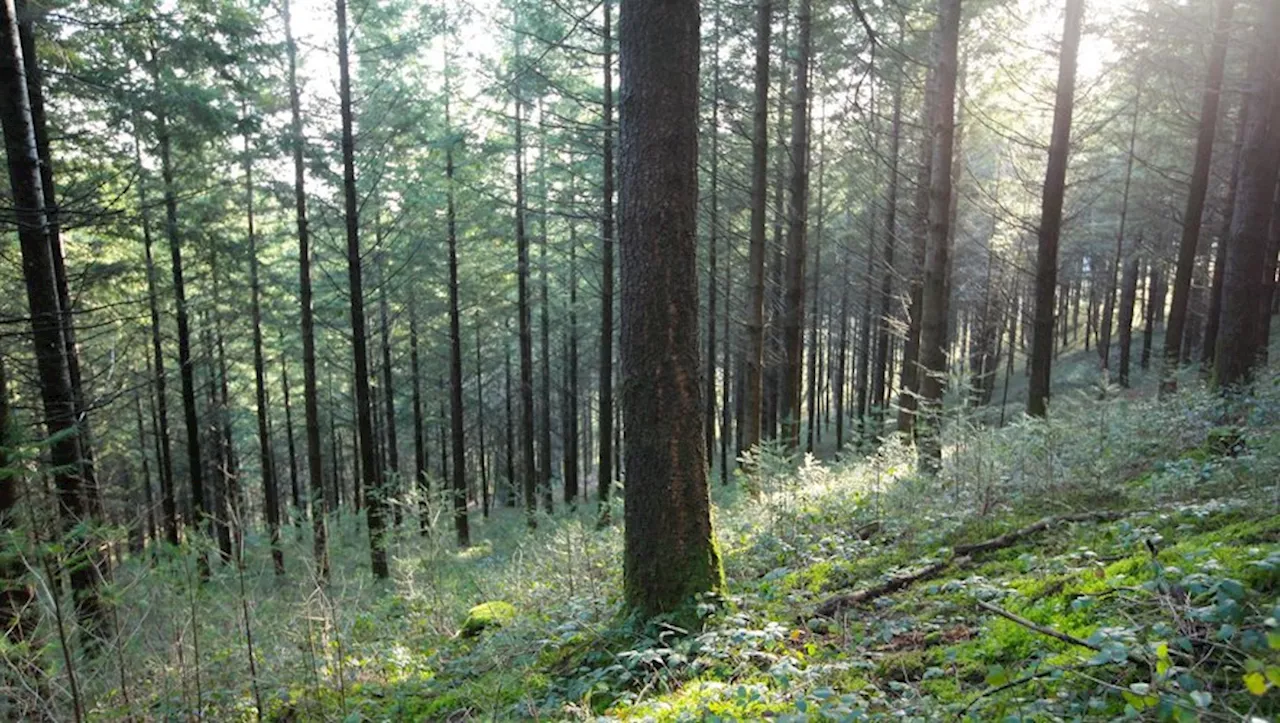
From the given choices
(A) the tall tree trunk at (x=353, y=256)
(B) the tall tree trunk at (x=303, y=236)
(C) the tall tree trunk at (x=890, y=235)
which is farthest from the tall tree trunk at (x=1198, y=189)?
(B) the tall tree trunk at (x=303, y=236)

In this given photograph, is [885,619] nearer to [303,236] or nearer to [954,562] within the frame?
[954,562]

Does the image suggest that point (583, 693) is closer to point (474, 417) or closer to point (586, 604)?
point (586, 604)

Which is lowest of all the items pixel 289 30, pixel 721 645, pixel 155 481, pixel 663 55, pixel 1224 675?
pixel 155 481

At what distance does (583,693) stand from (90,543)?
12.0ft

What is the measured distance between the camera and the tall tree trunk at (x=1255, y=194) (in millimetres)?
7188

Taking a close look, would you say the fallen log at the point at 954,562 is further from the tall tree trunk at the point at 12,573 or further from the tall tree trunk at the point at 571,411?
the tall tree trunk at the point at 571,411

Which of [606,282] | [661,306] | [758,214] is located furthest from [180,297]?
[661,306]

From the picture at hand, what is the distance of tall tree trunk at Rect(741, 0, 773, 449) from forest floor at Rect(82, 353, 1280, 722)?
113 inches

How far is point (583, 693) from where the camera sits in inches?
139

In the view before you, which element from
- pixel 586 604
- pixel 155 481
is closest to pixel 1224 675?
pixel 586 604

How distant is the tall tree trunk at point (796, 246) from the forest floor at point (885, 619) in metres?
3.73

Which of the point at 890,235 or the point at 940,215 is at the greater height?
the point at 890,235

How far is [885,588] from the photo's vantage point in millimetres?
4164

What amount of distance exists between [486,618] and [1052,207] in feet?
29.3
